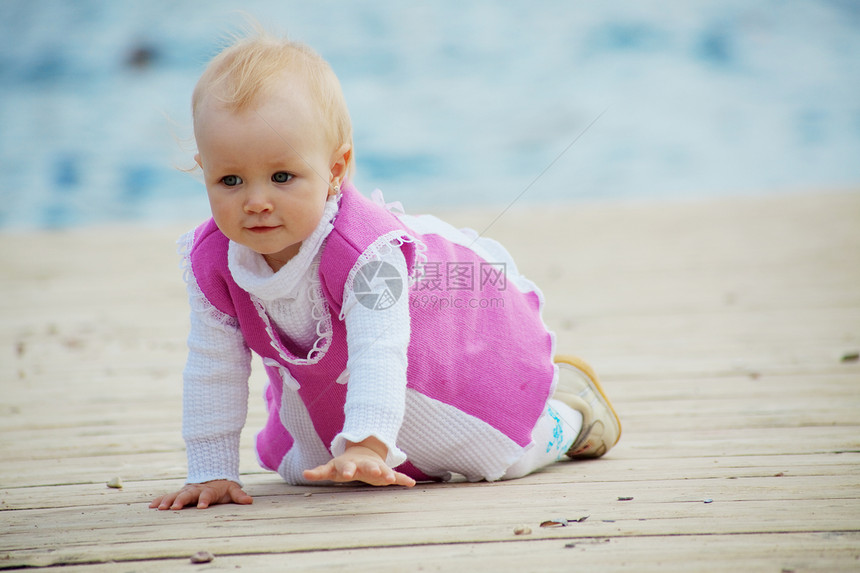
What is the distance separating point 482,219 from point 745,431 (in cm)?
441

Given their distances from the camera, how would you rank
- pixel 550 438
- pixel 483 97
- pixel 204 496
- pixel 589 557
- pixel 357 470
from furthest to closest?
1. pixel 483 97
2. pixel 550 438
3. pixel 204 496
4. pixel 357 470
5. pixel 589 557

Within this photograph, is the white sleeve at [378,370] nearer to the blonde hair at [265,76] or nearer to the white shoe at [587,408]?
the blonde hair at [265,76]

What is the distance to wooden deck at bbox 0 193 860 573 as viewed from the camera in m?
1.30

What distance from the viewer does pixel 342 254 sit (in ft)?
4.98

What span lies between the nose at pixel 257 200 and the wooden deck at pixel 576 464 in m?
0.52

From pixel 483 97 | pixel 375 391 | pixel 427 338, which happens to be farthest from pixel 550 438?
pixel 483 97

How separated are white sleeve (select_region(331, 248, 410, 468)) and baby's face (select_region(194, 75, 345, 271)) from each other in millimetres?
166

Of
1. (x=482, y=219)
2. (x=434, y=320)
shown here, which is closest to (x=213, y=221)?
(x=434, y=320)

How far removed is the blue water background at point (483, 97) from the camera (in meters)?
11.4

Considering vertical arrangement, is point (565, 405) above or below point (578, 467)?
above

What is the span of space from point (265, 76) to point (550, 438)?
90 cm

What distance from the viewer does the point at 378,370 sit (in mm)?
1488

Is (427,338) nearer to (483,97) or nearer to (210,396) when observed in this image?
(210,396)

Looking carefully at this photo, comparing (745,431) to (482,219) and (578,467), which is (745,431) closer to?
(578,467)
